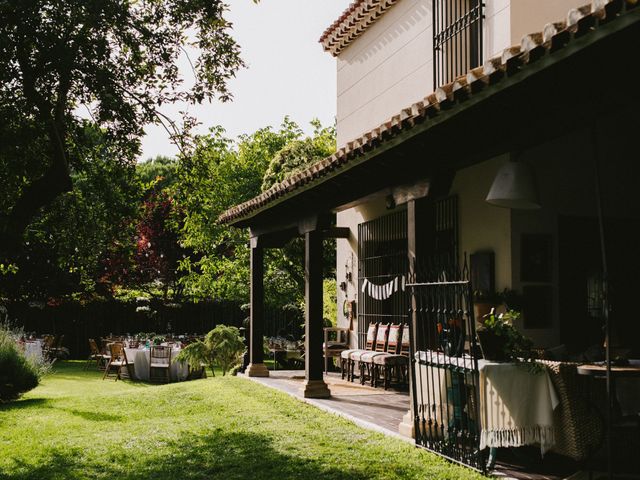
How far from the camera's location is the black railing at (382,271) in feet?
34.2

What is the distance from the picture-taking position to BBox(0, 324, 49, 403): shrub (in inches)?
442

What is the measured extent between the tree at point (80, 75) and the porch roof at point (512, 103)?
5.92ft

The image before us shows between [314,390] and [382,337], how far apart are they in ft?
6.12

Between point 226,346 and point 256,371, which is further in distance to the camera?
point 226,346

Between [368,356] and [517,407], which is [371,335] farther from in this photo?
[517,407]

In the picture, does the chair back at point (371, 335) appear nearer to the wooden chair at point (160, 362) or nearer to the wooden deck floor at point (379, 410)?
the wooden deck floor at point (379, 410)

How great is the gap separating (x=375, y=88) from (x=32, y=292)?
14291 millimetres

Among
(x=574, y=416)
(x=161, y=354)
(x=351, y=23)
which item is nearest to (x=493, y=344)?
(x=574, y=416)

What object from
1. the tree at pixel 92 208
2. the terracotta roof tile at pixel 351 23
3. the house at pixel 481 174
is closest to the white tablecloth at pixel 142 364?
the house at pixel 481 174

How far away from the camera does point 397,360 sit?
9633 mm

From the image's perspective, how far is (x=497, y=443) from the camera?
Answer: 509 centimetres

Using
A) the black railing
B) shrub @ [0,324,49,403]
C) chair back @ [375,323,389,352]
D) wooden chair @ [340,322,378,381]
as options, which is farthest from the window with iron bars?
shrub @ [0,324,49,403]

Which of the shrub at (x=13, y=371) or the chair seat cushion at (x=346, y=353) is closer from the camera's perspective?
the chair seat cushion at (x=346, y=353)

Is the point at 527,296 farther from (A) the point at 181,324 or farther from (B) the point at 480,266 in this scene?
(A) the point at 181,324
